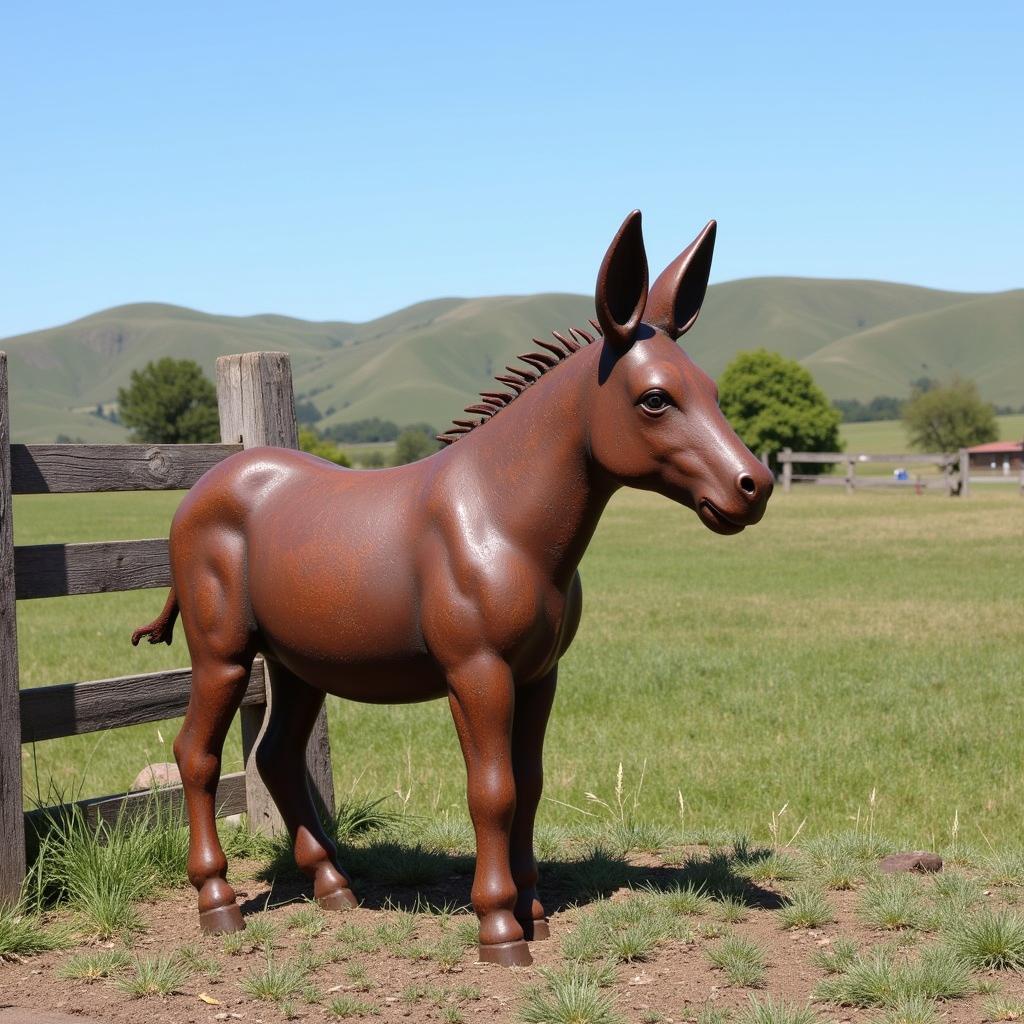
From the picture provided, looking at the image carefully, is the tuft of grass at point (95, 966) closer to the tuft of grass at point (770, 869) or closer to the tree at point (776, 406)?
the tuft of grass at point (770, 869)

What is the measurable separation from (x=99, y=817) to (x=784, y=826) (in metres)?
3.64

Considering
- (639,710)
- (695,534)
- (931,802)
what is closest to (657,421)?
(931,802)

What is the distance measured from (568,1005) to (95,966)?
69.9 inches

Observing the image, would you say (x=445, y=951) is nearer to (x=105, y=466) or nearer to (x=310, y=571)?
(x=310, y=571)

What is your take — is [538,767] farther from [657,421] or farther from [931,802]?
[931,802]

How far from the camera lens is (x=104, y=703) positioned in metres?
5.49

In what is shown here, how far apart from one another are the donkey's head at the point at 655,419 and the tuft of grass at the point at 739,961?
146cm

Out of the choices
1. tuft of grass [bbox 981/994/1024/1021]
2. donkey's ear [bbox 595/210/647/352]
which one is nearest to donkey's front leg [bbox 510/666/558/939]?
donkey's ear [bbox 595/210/647/352]

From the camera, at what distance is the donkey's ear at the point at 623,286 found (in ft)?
13.3

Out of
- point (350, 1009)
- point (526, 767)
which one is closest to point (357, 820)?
point (526, 767)

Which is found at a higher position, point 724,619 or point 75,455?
point 75,455

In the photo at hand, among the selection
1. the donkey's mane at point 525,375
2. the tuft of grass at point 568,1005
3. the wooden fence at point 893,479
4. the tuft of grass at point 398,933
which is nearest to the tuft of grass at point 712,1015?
the tuft of grass at point 568,1005

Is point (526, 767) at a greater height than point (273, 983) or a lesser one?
greater

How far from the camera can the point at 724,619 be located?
16328 millimetres
